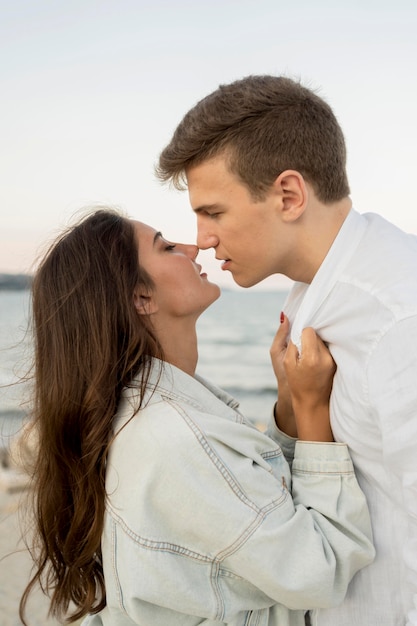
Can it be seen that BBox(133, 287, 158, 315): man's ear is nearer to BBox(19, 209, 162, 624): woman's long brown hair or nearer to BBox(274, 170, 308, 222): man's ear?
BBox(19, 209, 162, 624): woman's long brown hair

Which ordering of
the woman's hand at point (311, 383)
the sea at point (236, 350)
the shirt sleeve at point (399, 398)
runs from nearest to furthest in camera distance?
the shirt sleeve at point (399, 398), the woman's hand at point (311, 383), the sea at point (236, 350)

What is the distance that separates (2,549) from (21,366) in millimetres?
4363

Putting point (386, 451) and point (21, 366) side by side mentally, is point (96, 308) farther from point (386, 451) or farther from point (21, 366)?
point (386, 451)

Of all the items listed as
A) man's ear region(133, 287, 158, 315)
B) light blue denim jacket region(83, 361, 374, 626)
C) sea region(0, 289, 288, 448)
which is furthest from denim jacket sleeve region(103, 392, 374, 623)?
sea region(0, 289, 288, 448)

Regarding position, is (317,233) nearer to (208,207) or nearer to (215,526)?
(208,207)

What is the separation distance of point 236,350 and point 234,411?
24249mm

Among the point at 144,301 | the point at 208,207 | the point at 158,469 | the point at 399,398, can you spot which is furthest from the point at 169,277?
the point at 399,398

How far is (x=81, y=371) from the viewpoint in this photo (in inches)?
97.8

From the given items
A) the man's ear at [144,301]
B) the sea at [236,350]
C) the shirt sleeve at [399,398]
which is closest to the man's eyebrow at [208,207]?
the man's ear at [144,301]

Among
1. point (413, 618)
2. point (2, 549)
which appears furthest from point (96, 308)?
point (2, 549)

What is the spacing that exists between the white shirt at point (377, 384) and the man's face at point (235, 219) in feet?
0.83

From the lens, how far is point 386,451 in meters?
2.04

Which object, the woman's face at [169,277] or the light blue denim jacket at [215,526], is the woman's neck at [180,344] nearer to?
the woman's face at [169,277]

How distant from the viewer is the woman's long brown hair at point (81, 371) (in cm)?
245
